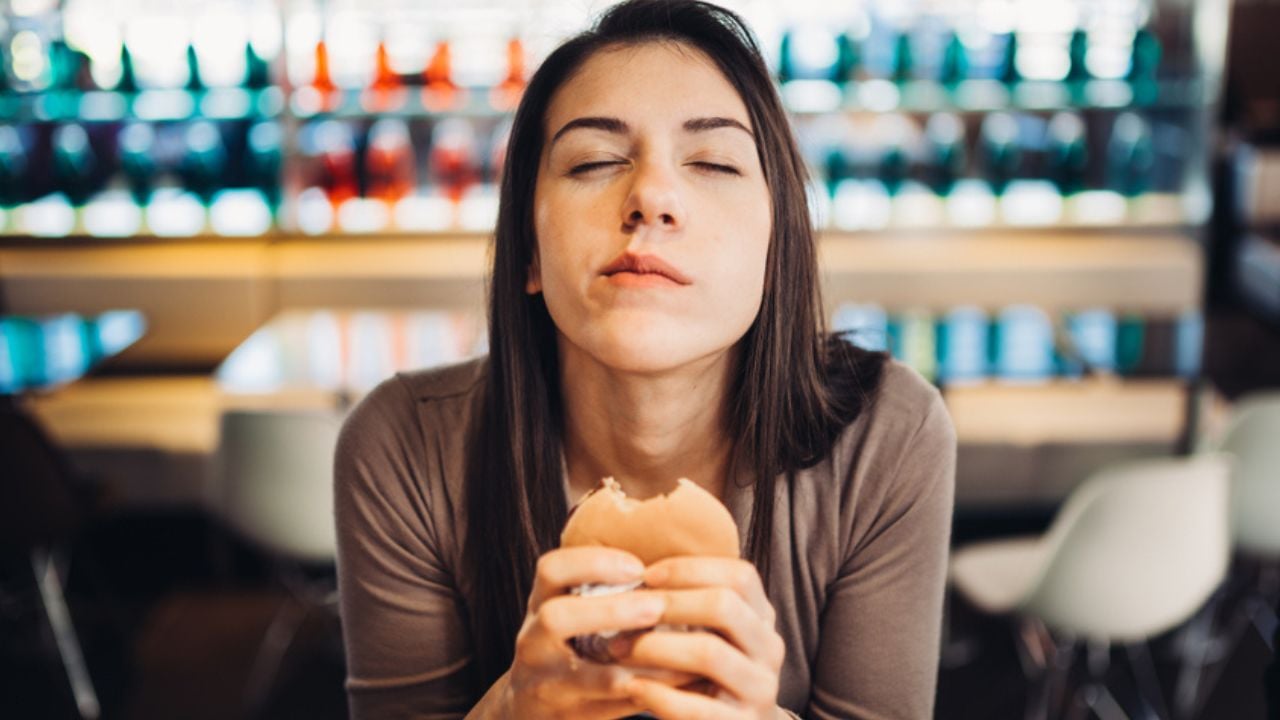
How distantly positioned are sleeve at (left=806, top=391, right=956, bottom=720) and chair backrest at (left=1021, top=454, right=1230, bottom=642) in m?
1.26

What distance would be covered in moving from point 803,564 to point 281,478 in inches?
69.8

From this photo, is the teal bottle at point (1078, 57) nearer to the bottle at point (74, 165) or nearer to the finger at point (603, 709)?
the bottle at point (74, 165)

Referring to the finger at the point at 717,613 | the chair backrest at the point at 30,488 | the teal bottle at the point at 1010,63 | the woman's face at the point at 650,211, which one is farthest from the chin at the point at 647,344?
the teal bottle at the point at 1010,63

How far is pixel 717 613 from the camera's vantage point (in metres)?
0.88

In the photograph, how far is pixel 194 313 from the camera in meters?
4.23

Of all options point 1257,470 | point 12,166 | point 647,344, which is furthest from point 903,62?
point 647,344

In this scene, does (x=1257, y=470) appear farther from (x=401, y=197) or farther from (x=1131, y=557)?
(x=401, y=197)

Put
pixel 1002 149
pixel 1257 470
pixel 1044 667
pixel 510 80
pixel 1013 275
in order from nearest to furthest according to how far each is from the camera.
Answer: pixel 1257 470 → pixel 1044 667 → pixel 1013 275 → pixel 510 80 → pixel 1002 149

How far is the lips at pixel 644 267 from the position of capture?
104cm

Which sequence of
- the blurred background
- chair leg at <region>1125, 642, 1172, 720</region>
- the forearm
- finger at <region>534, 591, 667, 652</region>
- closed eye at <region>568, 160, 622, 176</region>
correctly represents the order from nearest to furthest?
finger at <region>534, 591, 667, 652</region> < the forearm < closed eye at <region>568, 160, 622, 176</region> < chair leg at <region>1125, 642, 1172, 720</region> < the blurred background

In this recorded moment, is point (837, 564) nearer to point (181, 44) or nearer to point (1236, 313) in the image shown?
point (181, 44)

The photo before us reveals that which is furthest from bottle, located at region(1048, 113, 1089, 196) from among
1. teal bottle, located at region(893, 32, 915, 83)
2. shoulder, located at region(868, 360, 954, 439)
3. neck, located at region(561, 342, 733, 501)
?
neck, located at region(561, 342, 733, 501)

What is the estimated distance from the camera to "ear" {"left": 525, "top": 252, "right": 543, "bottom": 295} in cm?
121

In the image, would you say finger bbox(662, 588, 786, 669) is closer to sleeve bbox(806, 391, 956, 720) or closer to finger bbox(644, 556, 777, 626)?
finger bbox(644, 556, 777, 626)
